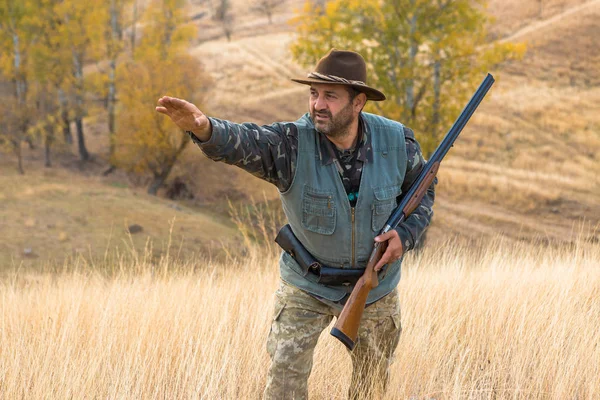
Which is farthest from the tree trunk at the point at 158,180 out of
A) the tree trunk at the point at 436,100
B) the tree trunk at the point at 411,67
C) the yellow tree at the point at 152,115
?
the tree trunk at the point at 436,100

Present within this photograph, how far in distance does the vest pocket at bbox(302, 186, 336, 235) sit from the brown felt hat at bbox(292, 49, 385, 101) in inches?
21.3

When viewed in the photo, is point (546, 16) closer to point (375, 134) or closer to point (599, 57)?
point (599, 57)

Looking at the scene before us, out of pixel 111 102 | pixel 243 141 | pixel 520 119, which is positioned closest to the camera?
pixel 243 141

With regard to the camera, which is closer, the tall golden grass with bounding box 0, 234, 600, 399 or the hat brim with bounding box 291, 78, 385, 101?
the hat brim with bounding box 291, 78, 385, 101

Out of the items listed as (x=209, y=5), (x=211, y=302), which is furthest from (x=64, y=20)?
(x=209, y=5)

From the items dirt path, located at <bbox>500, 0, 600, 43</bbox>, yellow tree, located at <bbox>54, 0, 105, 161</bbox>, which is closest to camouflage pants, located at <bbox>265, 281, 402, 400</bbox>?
yellow tree, located at <bbox>54, 0, 105, 161</bbox>

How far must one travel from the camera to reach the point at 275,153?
2.80m

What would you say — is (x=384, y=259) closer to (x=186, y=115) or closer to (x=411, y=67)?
(x=186, y=115)

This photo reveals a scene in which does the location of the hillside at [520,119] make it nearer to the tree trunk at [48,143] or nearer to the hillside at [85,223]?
the hillside at [85,223]

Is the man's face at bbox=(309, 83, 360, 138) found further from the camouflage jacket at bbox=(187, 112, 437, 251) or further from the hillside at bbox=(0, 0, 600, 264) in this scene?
the hillside at bbox=(0, 0, 600, 264)

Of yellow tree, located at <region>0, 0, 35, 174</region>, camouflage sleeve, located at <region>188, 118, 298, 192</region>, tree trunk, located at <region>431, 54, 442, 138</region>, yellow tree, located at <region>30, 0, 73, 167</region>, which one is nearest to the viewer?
camouflage sleeve, located at <region>188, 118, 298, 192</region>

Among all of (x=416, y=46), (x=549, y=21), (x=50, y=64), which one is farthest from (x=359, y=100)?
(x=549, y=21)

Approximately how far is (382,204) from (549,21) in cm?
4984

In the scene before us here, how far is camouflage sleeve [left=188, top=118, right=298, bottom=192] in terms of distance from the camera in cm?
256
